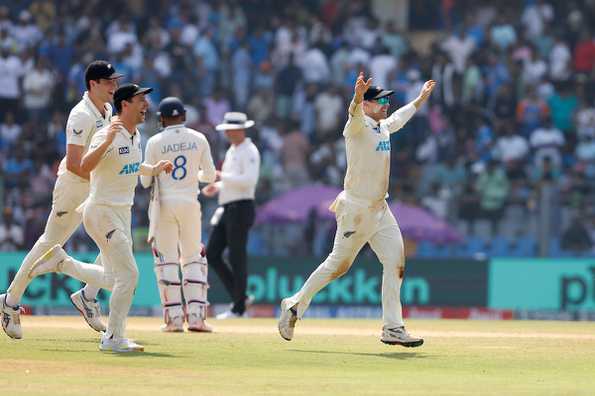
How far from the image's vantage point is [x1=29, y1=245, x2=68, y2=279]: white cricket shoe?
1397 centimetres

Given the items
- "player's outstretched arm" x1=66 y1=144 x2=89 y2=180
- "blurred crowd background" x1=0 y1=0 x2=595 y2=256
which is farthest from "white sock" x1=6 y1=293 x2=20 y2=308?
"blurred crowd background" x1=0 y1=0 x2=595 y2=256

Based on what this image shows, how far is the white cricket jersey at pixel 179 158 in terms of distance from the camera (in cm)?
1587

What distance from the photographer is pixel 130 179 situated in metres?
12.8

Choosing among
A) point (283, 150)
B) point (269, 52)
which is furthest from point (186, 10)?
point (283, 150)

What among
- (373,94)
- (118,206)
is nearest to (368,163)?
(373,94)

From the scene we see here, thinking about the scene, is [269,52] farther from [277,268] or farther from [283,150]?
[277,268]

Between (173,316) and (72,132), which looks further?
(173,316)

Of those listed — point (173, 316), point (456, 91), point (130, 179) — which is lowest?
point (173, 316)

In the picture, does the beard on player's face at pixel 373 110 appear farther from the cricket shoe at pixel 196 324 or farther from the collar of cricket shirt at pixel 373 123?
the cricket shoe at pixel 196 324

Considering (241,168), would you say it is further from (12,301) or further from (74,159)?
(74,159)

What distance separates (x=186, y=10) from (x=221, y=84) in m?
2.34

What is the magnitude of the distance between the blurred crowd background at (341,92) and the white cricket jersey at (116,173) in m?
11.5

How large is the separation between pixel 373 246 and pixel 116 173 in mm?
2632

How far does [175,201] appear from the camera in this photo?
15875mm
